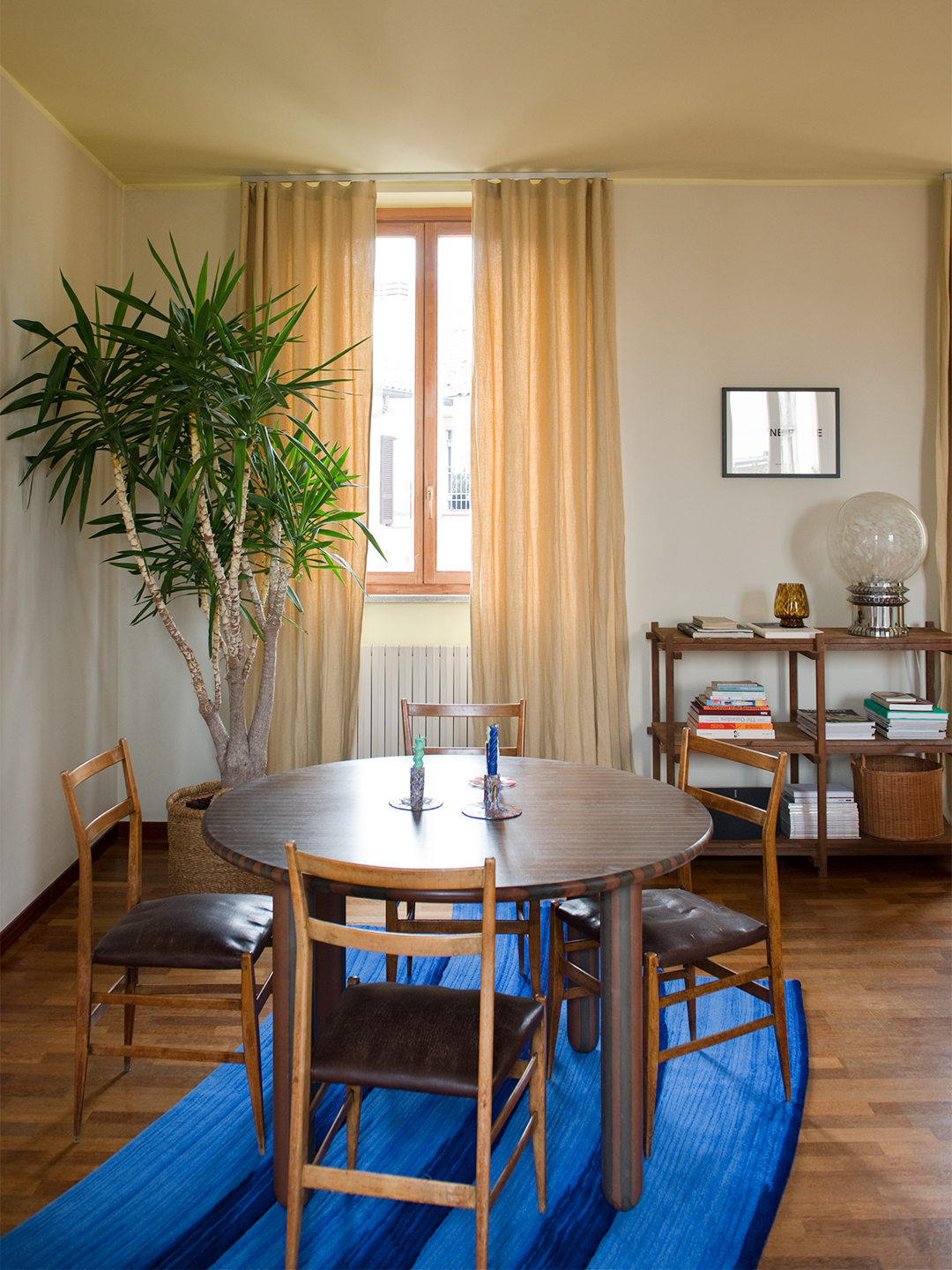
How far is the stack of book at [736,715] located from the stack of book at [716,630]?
23 centimetres

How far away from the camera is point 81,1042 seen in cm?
219

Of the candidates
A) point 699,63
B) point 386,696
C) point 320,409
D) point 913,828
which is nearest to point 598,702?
point 386,696

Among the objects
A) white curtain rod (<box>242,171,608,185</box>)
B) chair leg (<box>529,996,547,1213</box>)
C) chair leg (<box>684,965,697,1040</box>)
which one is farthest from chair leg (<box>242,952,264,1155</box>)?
white curtain rod (<box>242,171,608,185</box>)

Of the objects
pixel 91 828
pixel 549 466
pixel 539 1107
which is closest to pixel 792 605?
pixel 549 466

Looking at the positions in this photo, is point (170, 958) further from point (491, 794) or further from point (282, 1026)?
point (491, 794)

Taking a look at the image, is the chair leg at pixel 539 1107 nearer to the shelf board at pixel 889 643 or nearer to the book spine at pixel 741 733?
the book spine at pixel 741 733

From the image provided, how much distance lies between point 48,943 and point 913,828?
136 inches

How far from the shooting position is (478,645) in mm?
4176

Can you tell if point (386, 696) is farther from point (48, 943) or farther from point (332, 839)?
point (332, 839)

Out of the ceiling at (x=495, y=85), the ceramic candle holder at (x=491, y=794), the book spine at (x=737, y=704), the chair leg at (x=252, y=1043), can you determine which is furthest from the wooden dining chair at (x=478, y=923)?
the ceiling at (x=495, y=85)

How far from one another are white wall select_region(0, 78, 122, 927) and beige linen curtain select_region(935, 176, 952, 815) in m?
3.82

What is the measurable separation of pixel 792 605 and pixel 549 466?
1.25 meters

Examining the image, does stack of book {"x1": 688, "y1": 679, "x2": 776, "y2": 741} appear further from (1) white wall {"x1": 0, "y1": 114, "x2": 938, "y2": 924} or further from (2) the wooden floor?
(2) the wooden floor

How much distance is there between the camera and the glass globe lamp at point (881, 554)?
3.95m
